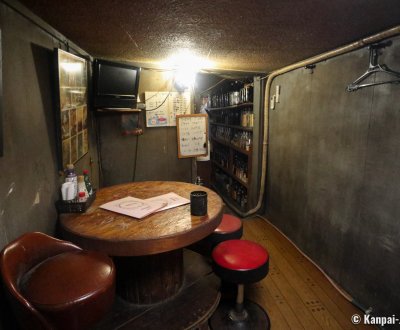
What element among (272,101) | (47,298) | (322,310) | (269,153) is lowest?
(322,310)

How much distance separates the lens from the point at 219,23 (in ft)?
5.00

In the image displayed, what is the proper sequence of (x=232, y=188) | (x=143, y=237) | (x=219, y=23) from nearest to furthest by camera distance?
1. (x=143, y=237)
2. (x=219, y=23)
3. (x=232, y=188)

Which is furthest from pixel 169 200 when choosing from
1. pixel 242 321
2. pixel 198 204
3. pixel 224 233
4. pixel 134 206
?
pixel 242 321

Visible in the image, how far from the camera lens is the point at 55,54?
1.52m

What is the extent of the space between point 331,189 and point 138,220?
5.87 ft

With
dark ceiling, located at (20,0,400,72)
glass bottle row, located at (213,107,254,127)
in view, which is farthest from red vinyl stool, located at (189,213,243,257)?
glass bottle row, located at (213,107,254,127)

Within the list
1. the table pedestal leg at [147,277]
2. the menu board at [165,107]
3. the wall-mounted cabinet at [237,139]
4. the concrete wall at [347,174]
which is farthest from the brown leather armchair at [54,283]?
the wall-mounted cabinet at [237,139]

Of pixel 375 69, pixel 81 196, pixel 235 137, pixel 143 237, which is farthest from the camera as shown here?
pixel 235 137

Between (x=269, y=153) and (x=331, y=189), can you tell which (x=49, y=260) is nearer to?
(x=331, y=189)

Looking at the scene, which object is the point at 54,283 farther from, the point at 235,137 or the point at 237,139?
the point at 235,137

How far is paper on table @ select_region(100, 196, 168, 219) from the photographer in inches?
62.2

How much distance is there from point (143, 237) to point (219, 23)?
4.36 ft

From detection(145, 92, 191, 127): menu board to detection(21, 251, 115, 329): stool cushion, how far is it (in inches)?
88.6

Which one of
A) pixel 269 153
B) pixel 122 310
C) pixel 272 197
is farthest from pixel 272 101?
pixel 122 310
